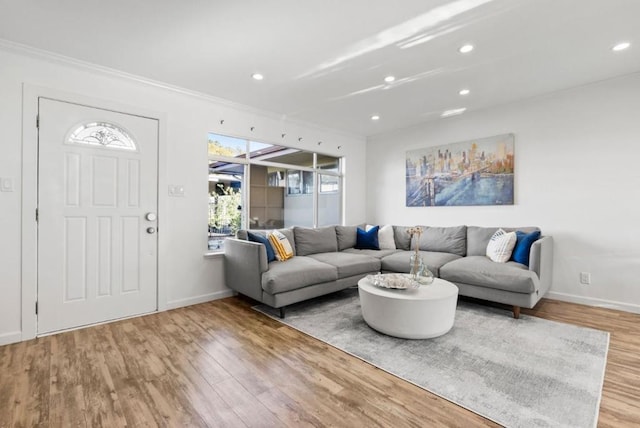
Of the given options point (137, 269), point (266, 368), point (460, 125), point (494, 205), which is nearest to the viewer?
point (266, 368)

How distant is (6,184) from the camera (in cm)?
248

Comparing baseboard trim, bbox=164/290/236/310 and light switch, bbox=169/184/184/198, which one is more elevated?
light switch, bbox=169/184/184/198

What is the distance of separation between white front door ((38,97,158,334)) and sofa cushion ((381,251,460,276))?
2.81m

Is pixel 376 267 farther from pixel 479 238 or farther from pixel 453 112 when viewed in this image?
pixel 453 112

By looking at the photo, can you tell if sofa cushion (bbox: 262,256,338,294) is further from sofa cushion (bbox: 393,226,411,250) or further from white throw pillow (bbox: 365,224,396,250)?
sofa cushion (bbox: 393,226,411,250)

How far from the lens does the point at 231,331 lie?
2725 millimetres

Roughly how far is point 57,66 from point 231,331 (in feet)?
9.40

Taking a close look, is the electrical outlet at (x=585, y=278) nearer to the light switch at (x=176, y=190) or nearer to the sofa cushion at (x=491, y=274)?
the sofa cushion at (x=491, y=274)

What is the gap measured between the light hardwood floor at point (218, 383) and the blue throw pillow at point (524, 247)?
0.85 m

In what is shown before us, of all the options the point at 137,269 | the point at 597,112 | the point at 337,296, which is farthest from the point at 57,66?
the point at 597,112

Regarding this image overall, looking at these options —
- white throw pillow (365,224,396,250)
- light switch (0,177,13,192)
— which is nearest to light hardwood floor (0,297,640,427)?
light switch (0,177,13,192)

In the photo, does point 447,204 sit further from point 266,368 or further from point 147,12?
point 147,12

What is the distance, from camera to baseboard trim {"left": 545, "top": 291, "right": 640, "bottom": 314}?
3.18 m

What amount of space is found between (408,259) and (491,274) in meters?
1.03
